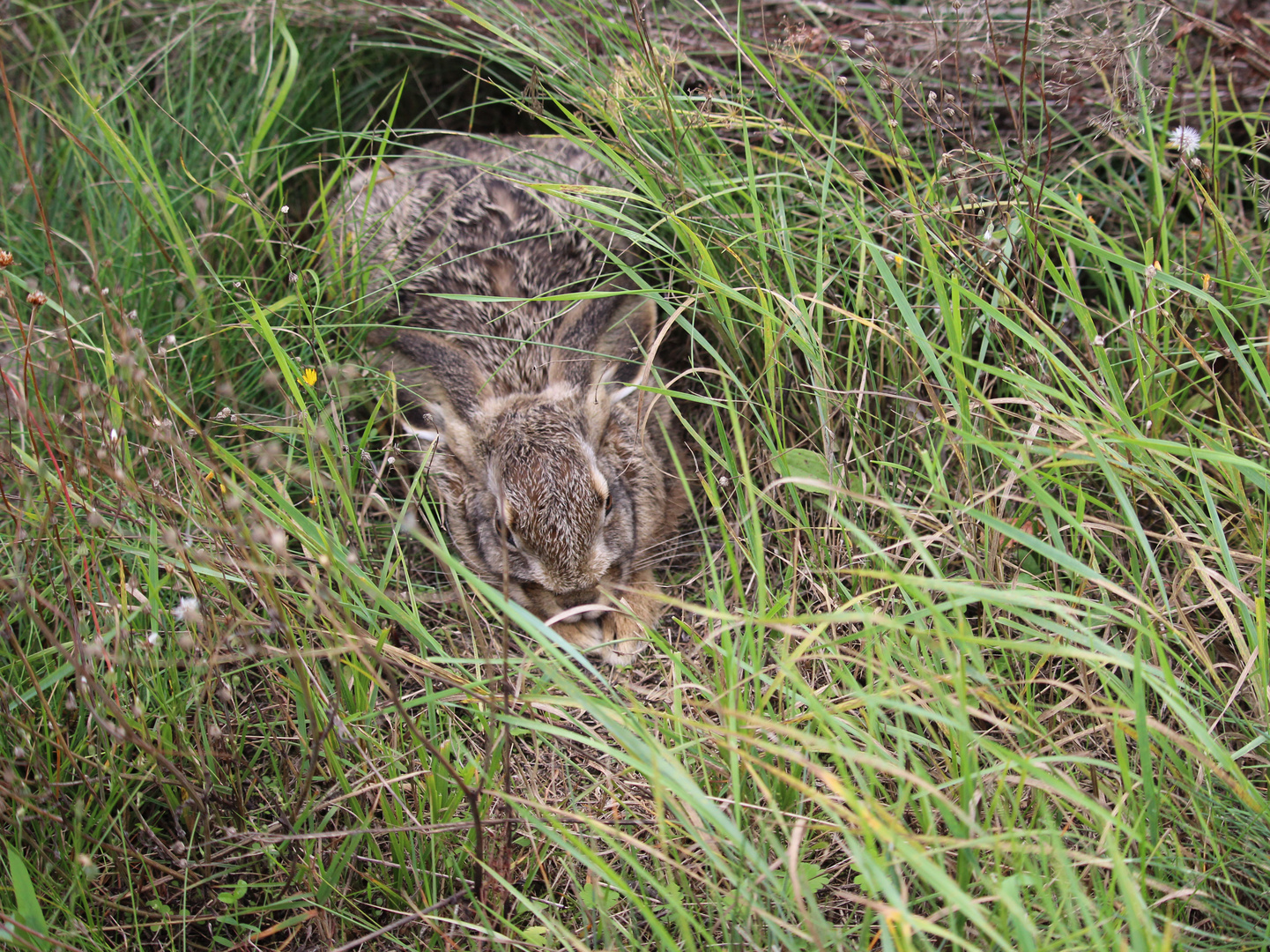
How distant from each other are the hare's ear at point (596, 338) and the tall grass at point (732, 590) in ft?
0.67

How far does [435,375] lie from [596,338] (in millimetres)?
634

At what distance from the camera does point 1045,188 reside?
3.40 metres

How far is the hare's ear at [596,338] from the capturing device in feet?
12.8

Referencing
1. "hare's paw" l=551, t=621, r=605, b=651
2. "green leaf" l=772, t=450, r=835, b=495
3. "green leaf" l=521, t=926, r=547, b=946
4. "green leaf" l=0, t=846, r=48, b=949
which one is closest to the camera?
"green leaf" l=0, t=846, r=48, b=949

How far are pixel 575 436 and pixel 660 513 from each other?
0.55 metres

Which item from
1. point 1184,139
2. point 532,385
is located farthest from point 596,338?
point 1184,139

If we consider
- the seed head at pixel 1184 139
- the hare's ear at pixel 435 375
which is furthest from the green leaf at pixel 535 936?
the seed head at pixel 1184 139

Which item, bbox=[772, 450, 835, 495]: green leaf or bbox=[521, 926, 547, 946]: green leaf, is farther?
bbox=[772, 450, 835, 495]: green leaf

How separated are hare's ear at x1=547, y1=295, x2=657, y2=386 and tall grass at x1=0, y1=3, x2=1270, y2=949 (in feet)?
0.67

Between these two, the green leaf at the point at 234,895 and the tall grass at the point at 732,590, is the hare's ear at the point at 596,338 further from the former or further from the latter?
the green leaf at the point at 234,895

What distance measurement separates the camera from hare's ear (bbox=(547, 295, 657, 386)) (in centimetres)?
391

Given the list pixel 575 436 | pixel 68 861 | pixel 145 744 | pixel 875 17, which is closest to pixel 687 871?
pixel 145 744

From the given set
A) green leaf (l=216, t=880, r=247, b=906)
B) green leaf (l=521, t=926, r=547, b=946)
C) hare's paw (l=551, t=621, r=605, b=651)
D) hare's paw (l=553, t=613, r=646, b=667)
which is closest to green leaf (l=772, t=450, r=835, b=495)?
hare's paw (l=553, t=613, r=646, b=667)

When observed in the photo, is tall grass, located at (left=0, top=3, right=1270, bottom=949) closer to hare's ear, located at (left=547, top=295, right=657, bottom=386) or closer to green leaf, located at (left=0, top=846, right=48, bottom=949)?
green leaf, located at (left=0, top=846, right=48, bottom=949)
